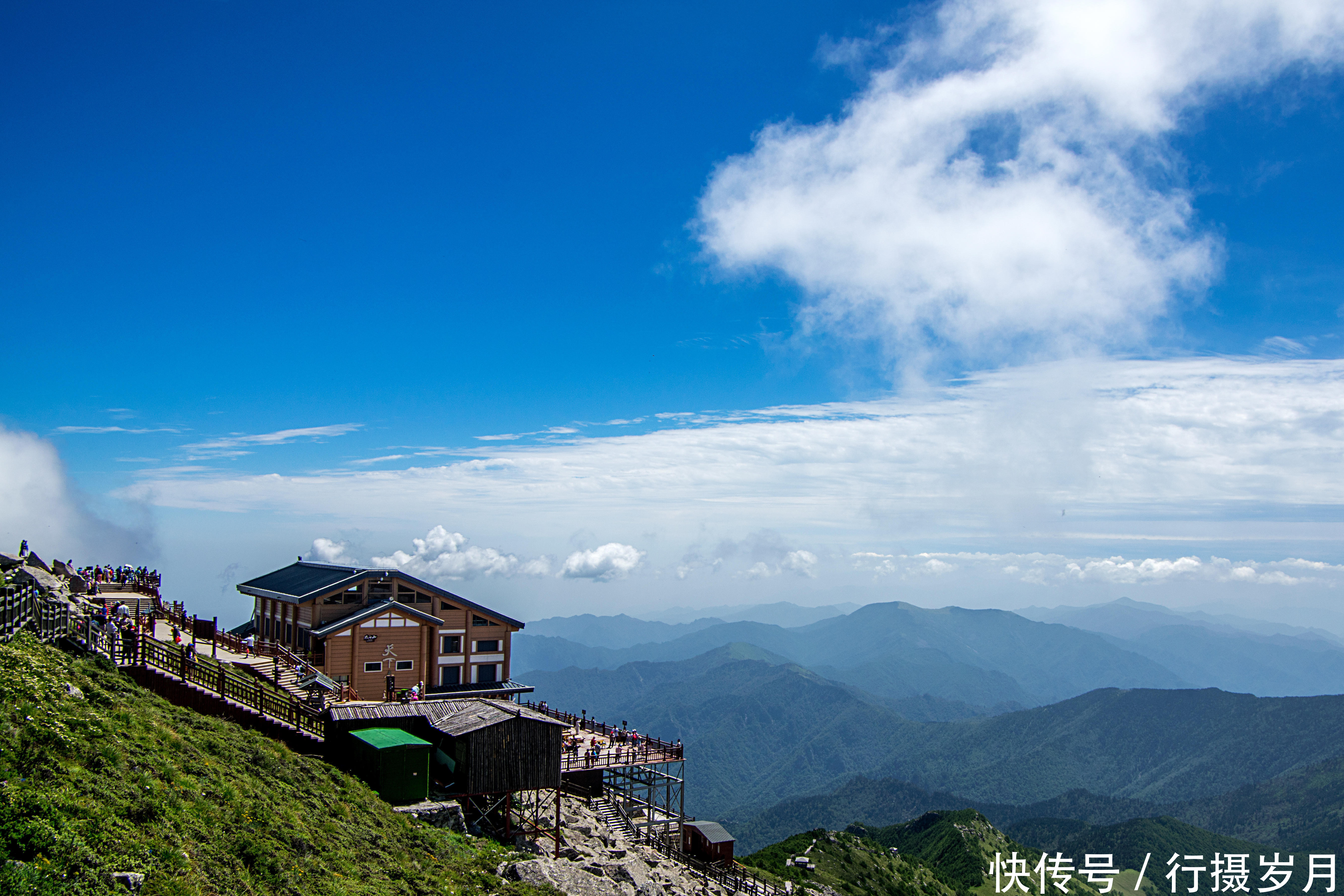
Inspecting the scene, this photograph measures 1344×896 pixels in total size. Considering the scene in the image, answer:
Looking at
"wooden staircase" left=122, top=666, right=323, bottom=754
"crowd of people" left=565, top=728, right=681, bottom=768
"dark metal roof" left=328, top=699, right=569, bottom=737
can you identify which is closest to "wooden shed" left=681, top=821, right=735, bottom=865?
"crowd of people" left=565, top=728, right=681, bottom=768

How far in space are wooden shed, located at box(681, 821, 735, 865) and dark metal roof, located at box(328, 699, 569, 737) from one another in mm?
14761

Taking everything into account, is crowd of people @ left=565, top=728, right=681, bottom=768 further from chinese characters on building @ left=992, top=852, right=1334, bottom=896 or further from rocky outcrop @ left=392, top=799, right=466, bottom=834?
chinese characters on building @ left=992, top=852, right=1334, bottom=896

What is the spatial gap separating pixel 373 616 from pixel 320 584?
480cm

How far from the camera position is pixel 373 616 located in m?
46.7

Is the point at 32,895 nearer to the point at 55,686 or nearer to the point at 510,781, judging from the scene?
the point at 55,686

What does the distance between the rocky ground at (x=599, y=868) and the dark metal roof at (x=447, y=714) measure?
489 cm

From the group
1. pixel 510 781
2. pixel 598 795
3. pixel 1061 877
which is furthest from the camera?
pixel 1061 877

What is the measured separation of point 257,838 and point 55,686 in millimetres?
6164

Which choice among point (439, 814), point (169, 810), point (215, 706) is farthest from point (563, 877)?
point (169, 810)

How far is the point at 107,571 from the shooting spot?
5575cm

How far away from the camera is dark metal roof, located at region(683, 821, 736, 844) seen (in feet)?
148

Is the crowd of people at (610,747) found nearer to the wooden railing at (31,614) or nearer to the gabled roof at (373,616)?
the gabled roof at (373,616)

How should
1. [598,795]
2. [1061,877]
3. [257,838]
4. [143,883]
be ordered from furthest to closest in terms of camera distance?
[1061,877] → [598,795] → [257,838] → [143,883]

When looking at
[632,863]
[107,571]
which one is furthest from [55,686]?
[107,571]
